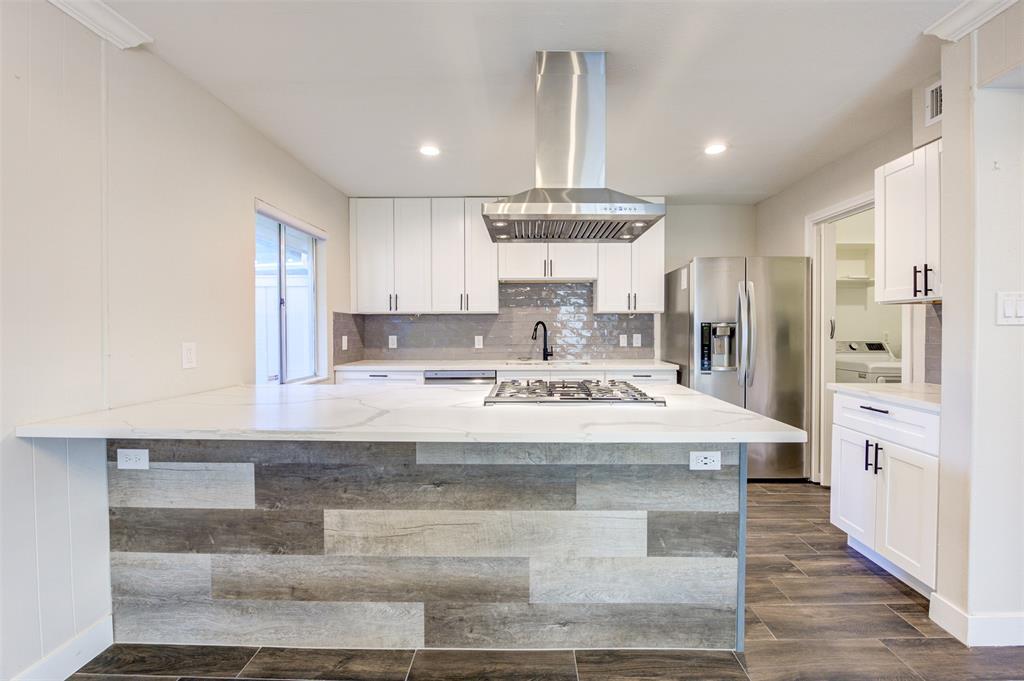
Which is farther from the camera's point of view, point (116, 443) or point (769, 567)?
point (769, 567)

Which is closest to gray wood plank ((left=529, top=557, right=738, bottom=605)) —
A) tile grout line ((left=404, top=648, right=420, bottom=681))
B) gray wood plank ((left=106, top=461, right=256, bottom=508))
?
tile grout line ((left=404, top=648, right=420, bottom=681))

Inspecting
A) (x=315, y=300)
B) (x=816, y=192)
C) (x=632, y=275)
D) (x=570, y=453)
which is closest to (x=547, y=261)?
(x=632, y=275)

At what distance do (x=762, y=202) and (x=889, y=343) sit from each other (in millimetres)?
2159

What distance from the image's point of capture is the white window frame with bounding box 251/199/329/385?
131 inches

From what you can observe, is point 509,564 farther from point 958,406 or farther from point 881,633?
point 958,406

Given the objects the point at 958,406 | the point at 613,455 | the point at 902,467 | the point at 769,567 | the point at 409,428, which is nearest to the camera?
the point at 409,428

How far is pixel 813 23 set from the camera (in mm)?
1846

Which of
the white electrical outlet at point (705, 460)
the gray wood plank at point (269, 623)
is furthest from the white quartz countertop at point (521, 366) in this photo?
the gray wood plank at point (269, 623)

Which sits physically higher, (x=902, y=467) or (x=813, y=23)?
(x=813, y=23)

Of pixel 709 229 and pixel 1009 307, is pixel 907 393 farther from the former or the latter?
pixel 709 229

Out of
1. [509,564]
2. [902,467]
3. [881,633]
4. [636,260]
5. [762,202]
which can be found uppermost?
[762,202]

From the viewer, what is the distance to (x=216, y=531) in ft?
5.95

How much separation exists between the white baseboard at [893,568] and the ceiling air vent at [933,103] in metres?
2.08

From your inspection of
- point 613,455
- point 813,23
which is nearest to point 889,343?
point 813,23
